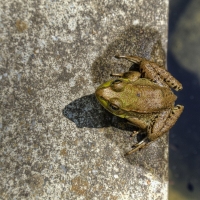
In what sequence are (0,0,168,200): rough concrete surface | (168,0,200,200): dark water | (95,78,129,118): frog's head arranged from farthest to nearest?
(168,0,200,200): dark water, (0,0,168,200): rough concrete surface, (95,78,129,118): frog's head

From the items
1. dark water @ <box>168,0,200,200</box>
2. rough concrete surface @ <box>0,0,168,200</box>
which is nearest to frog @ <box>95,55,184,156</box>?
rough concrete surface @ <box>0,0,168,200</box>

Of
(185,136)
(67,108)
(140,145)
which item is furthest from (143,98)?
(185,136)

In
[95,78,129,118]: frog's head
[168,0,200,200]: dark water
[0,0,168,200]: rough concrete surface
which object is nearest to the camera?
[95,78,129,118]: frog's head

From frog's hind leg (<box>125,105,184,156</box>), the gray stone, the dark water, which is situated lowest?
the dark water

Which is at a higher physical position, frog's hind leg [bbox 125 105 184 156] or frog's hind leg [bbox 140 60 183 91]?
frog's hind leg [bbox 140 60 183 91]

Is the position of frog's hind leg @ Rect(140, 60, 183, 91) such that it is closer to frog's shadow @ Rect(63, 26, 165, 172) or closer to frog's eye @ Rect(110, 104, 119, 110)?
frog's shadow @ Rect(63, 26, 165, 172)

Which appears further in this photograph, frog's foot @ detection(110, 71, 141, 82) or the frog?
frog's foot @ detection(110, 71, 141, 82)

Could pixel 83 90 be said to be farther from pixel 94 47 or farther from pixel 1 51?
pixel 1 51

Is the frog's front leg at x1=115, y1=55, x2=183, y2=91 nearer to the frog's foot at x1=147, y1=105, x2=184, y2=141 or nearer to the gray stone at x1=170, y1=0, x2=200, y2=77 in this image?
the frog's foot at x1=147, y1=105, x2=184, y2=141

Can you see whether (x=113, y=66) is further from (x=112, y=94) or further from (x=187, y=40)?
(x=187, y=40)
